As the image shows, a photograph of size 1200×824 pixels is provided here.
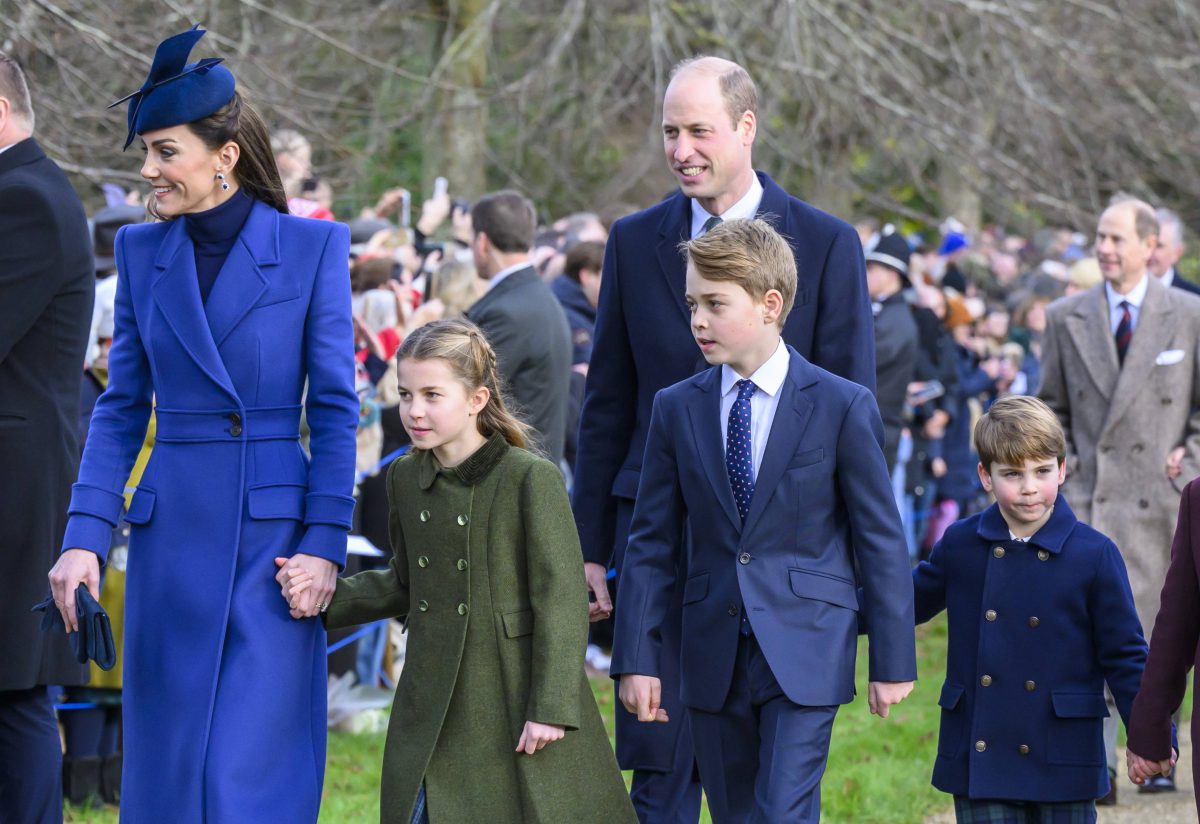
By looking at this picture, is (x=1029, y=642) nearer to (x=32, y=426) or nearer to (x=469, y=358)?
(x=469, y=358)

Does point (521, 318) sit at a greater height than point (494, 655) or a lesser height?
greater

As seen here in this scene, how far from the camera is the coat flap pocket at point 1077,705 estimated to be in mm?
4977

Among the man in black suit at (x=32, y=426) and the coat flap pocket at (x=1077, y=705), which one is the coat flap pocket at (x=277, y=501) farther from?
the coat flap pocket at (x=1077, y=705)

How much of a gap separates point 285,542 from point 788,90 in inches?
492

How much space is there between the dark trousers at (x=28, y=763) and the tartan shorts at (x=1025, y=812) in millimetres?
2478

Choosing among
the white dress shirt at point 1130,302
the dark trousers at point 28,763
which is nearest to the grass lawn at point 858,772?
the dark trousers at point 28,763

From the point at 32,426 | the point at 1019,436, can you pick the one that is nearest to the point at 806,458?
the point at 1019,436

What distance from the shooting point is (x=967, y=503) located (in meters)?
14.0

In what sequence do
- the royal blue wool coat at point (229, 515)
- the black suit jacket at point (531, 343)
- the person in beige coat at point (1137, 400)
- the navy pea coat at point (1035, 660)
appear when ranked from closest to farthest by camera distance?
the royal blue wool coat at point (229, 515)
the navy pea coat at point (1035, 660)
the person in beige coat at point (1137, 400)
the black suit jacket at point (531, 343)

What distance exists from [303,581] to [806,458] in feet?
4.08

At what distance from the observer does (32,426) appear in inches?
207

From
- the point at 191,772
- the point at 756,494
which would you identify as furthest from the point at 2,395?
the point at 756,494

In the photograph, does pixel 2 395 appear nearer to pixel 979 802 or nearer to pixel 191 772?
pixel 191 772

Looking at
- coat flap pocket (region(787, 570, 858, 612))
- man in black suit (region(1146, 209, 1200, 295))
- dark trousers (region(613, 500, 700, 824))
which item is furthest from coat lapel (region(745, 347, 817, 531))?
man in black suit (region(1146, 209, 1200, 295))
